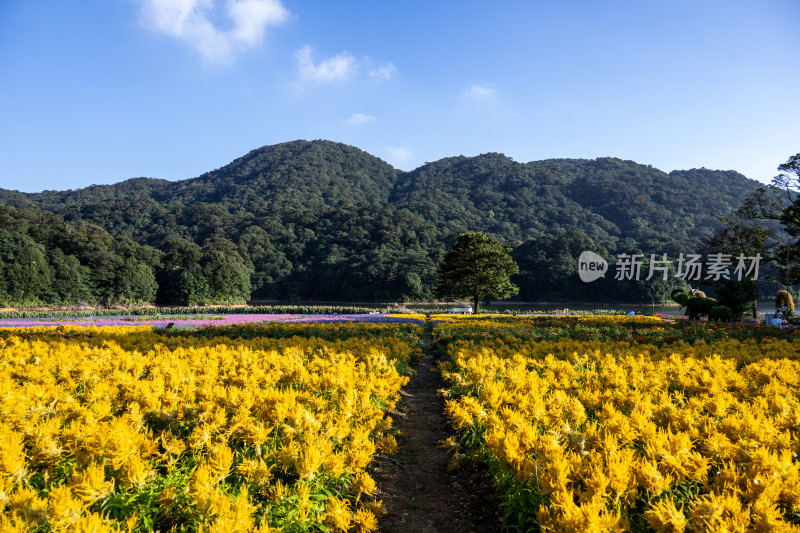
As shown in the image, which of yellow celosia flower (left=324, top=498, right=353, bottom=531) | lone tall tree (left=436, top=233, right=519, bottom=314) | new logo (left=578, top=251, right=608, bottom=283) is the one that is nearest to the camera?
yellow celosia flower (left=324, top=498, right=353, bottom=531)

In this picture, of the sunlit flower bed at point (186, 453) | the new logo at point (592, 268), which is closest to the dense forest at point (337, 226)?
the new logo at point (592, 268)

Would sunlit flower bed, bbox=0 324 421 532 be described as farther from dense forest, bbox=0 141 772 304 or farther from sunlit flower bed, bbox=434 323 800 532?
dense forest, bbox=0 141 772 304

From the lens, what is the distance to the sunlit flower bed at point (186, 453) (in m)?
2.13

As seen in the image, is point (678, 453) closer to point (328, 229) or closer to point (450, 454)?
point (450, 454)

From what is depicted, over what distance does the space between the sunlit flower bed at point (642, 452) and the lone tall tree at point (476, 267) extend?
2882cm

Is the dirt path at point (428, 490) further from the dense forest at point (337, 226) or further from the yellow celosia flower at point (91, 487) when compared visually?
the dense forest at point (337, 226)

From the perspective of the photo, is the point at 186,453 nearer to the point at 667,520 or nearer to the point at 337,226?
the point at 667,520

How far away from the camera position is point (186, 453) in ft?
9.87

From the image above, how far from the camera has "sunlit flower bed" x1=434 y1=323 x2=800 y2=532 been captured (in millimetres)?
2029

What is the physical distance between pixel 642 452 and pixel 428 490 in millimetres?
1962

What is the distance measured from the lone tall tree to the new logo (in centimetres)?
3310
